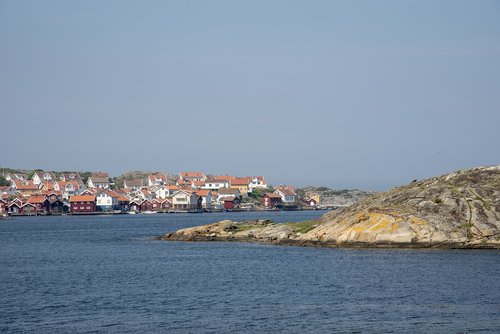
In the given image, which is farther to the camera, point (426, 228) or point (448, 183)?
point (448, 183)

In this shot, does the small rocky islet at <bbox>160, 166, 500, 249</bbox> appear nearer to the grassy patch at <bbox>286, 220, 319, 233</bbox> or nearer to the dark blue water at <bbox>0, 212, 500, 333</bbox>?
the grassy patch at <bbox>286, 220, 319, 233</bbox>

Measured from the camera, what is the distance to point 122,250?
8900 centimetres

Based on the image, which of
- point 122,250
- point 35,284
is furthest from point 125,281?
point 122,250

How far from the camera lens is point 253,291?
53625 mm

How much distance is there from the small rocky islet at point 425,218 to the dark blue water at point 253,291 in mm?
2907

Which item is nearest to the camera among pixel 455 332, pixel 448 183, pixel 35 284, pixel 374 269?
pixel 455 332

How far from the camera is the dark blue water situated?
41.8 metres

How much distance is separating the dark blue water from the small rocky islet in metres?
2.91

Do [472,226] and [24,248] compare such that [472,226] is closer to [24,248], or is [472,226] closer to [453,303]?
[453,303]

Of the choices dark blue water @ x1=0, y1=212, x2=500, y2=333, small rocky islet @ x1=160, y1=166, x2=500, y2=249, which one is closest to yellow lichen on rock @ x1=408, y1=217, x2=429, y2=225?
small rocky islet @ x1=160, y1=166, x2=500, y2=249

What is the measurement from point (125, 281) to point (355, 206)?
36.8 m

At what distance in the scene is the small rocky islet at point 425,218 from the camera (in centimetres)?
7694

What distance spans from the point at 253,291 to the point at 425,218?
29262 mm

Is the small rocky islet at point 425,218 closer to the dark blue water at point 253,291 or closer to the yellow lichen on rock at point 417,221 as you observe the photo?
the yellow lichen on rock at point 417,221
